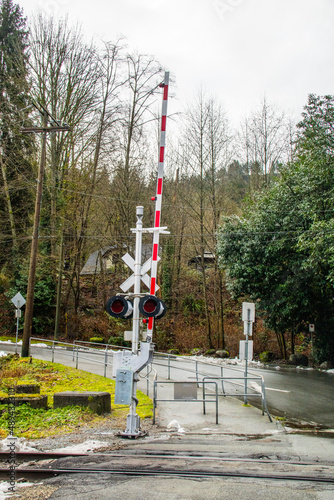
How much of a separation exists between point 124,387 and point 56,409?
304 centimetres

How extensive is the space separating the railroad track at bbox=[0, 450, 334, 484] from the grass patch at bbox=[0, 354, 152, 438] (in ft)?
7.05

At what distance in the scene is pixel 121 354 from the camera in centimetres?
930

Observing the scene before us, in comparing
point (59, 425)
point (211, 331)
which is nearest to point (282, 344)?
point (211, 331)

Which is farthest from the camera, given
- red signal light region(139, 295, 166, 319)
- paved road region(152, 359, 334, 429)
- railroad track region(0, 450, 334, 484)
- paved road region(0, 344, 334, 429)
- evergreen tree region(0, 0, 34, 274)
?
evergreen tree region(0, 0, 34, 274)

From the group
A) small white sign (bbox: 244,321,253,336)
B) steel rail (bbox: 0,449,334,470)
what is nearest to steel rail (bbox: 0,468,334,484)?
steel rail (bbox: 0,449,334,470)

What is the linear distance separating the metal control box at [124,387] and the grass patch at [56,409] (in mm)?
1650

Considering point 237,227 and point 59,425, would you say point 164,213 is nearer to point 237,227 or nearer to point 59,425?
point 237,227

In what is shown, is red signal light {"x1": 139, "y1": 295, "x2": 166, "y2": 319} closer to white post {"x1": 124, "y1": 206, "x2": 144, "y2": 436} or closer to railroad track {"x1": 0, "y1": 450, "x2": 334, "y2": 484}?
white post {"x1": 124, "y1": 206, "x2": 144, "y2": 436}

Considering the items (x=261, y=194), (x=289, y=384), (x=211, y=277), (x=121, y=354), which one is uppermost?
(x=261, y=194)

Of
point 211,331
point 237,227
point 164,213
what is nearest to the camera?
point 237,227

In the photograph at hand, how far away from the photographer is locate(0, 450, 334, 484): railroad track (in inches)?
263

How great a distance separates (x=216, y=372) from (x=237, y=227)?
10.3m

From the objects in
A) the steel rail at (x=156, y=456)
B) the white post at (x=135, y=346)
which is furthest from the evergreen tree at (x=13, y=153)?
the steel rail at (x=156, y=456)

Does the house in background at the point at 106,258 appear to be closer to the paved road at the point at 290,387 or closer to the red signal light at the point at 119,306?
the paved road at the point at 290,387
